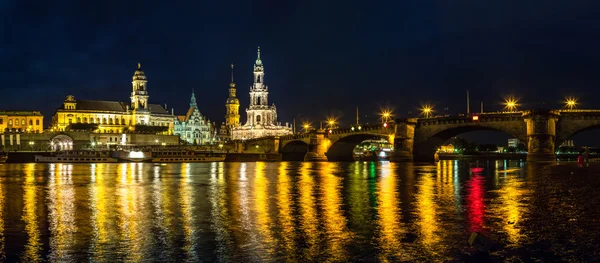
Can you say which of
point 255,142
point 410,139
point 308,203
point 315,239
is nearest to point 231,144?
point 255,142

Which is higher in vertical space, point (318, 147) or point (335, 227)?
point (318, 147)

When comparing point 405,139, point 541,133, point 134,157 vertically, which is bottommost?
point 134,157

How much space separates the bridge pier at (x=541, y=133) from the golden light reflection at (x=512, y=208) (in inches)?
1593

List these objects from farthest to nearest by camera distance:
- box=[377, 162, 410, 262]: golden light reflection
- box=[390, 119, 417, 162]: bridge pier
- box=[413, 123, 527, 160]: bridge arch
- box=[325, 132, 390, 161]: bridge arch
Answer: box=[325, 132, 390, 161]: bridge arch → box=[390, 119, 417, 162]: bridge pier → box=[413, 123, 527, 160]: bridge arch → box=[377, 162, 410, 262]: golden light reflection

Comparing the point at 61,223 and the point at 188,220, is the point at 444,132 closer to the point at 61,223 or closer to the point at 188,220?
the point at 188,220

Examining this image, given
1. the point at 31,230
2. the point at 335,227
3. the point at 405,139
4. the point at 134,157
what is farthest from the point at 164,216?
the point at 134,157

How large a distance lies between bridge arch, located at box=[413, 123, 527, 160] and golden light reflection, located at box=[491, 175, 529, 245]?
143 ft

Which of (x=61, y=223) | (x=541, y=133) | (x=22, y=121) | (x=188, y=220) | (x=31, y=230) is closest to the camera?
(x=31, y=230)

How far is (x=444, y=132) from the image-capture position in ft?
307

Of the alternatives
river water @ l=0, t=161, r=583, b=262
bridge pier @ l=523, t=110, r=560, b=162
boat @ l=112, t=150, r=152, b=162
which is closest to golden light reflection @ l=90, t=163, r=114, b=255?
river water @ l=0, t=161, r=583, b=262

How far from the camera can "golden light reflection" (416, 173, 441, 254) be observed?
18453 millimetres

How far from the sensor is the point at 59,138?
174375 mm

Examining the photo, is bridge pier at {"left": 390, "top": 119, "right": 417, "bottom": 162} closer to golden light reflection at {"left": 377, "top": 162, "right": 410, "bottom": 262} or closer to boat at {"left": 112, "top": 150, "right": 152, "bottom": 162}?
boat at {"left": 112, "top": 150, "right": 152, "bottom": 162}

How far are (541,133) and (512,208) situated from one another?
55.0 meters
